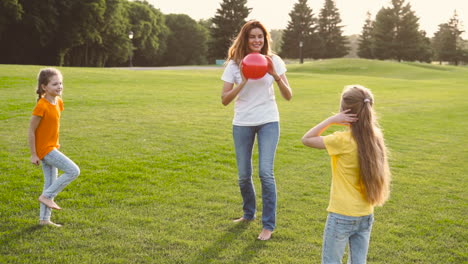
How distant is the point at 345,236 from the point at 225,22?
77198 millimetres

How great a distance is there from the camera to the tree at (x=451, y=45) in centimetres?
8162

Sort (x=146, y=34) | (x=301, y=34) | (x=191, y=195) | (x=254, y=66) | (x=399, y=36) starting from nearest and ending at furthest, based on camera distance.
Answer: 1. (x=254, y=66)
2. (x=191, y=195)
3. (x=146, y=34)
4. (x=399, y=36)
5. (x=301, y=34)

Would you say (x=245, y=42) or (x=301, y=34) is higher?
(x=301, y=34)

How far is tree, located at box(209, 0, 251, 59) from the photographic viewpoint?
77000 millimetres

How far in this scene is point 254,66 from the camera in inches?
168

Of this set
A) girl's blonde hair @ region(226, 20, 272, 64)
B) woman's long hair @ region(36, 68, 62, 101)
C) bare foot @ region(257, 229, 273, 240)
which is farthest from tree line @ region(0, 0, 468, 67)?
bare foot @ region(257, 229, 273, 240)

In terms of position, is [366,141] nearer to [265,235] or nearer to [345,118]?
[345,118]

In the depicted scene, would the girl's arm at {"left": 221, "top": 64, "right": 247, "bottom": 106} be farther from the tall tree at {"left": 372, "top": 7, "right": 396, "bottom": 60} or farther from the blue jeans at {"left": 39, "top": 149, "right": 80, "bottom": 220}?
the tall tree at {"left": 372, "top": 7, "right": 396, "bottom": 60}

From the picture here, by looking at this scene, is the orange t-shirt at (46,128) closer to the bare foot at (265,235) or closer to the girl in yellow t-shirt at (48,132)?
the girl in yellow t-shirt at (48,132)

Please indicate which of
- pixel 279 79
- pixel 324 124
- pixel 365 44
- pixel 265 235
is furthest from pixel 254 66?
pixel 365 44

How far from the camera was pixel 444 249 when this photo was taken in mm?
4418

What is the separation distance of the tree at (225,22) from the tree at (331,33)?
17.3 m

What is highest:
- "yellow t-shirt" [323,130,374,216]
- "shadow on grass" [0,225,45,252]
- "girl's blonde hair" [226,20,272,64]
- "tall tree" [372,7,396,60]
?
"tall tree" [372,7,396,60]

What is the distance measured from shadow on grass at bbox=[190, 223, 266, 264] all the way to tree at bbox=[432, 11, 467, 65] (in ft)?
294
